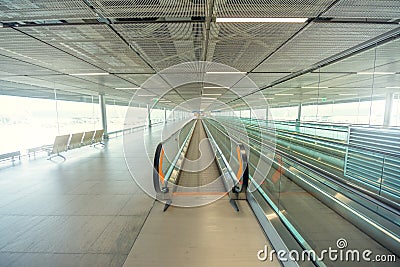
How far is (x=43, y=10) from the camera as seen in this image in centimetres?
236

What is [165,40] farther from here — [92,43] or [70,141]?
[70,141]

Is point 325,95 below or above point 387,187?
above

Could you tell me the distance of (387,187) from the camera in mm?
3441

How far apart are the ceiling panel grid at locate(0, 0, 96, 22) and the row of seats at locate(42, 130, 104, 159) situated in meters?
5.05

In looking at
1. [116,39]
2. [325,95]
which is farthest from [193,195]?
[325,95]

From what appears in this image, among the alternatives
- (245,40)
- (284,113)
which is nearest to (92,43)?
(245,40)

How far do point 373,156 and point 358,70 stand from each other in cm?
344

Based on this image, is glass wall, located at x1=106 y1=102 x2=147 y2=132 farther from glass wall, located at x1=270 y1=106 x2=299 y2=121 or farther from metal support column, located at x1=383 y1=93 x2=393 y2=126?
metal support column, located at x1=383 y1=93 x2=393 y2=126

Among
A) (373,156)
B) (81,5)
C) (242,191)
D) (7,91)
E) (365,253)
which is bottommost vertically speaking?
(365,253)

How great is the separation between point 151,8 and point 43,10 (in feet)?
4.27

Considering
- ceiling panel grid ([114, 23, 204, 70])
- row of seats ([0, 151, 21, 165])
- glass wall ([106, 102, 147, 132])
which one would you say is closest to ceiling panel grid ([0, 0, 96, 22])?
ceiling panel grid ([114, 23, 204, 70])

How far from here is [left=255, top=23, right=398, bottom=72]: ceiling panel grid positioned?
9.48 feet

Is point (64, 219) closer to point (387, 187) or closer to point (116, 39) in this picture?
point (116, 39)

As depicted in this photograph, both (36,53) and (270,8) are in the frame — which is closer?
(270,8)
